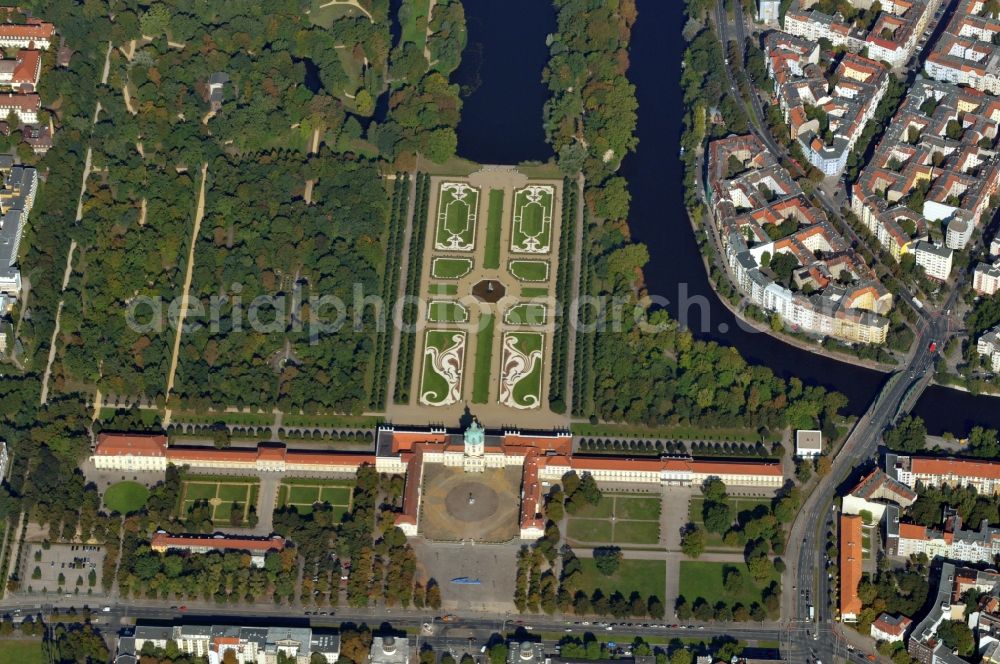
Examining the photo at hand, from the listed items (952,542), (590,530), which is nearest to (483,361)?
(590,530)

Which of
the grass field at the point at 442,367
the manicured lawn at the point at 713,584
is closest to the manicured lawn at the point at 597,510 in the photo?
the manicured lawn at the point at 713,584

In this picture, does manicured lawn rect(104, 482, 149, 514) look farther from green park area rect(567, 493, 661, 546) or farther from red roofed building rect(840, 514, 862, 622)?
red roofed building rect(840, 514, 862, 622)

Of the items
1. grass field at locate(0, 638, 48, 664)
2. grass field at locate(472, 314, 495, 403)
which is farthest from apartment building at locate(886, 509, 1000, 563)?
grass field at locate(0, 638, 48, 664)

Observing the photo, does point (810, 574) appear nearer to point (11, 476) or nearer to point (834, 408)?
point (834, 408)

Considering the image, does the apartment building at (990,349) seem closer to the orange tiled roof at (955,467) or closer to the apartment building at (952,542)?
the orange tiled roof at (955,467)

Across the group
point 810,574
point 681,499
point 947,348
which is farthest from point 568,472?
point 947,348
